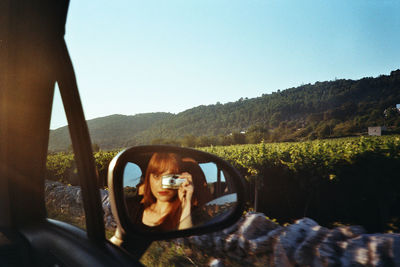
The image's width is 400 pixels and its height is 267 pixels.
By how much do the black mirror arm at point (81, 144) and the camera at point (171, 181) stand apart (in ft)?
0.84

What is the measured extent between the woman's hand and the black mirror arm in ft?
1.02

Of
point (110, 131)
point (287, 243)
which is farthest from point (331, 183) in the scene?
point (110, 131)

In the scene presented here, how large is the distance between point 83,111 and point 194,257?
4.05 m

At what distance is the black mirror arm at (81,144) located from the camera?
1.13 m

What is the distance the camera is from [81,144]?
1.14 m

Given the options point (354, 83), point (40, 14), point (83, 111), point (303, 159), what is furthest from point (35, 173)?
point (354, 83)

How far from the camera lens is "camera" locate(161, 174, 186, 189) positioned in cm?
117

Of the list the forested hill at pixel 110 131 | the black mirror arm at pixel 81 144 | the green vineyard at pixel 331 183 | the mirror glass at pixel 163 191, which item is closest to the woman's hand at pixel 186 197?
the mirror glass at pixel 163 191

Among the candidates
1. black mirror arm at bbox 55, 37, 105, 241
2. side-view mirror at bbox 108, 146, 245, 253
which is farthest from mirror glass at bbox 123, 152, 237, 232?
black mirror arm at bbox 55, 37, 105, 241

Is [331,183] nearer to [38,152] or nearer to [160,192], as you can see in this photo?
[160,192]

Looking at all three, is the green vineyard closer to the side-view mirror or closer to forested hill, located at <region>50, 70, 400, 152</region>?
forested hill, located at <region>50, 70, 400, 152</region>

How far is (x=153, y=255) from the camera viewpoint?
406 centimetres

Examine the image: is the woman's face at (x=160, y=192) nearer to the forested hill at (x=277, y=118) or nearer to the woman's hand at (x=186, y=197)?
the woman's hand at (x=186, y=197)

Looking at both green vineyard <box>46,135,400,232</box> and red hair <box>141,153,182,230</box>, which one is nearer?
red hair <box>141,153,182,230</box>
